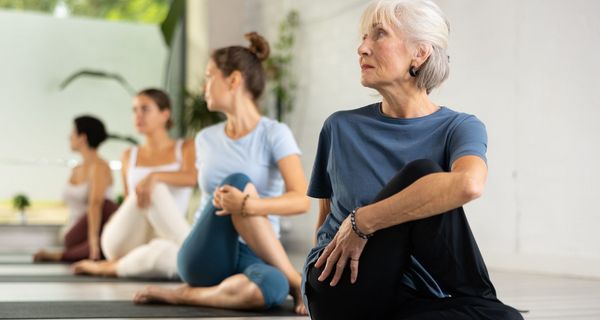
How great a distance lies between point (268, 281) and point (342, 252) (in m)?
1.05

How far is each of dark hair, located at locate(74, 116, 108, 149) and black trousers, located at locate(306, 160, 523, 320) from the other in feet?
14.5

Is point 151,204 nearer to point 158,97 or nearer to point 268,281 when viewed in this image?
point 158,97

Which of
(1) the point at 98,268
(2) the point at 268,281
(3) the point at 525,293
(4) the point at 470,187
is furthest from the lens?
(1) the point at 98,268

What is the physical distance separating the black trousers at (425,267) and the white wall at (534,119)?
2.38 m

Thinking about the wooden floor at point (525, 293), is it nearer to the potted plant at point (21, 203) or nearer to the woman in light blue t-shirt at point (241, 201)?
the woman in light blue t-shirt at point (241, 201)

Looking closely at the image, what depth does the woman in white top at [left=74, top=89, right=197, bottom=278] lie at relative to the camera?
153 inches

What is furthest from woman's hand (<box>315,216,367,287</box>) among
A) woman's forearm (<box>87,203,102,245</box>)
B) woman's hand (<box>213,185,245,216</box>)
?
woman's forearm (<box>87,203,102,245</box>)

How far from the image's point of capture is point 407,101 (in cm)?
177

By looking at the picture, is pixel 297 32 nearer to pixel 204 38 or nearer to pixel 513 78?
pixel 204 38

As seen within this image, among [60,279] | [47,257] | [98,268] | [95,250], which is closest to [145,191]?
[60,279]

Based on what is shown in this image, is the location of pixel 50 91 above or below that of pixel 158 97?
above

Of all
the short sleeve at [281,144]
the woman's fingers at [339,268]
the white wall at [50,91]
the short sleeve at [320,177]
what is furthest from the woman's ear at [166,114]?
the white wall at [50,91]

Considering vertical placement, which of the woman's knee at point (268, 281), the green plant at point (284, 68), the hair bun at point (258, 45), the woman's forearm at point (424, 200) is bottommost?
the woman's knee at point (268, 281)

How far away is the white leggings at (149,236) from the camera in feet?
12.7
